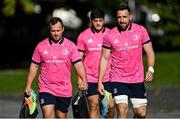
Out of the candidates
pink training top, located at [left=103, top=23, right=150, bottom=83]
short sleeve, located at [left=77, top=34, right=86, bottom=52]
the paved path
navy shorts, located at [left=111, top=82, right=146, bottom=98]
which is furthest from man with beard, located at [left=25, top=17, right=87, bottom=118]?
the paved path

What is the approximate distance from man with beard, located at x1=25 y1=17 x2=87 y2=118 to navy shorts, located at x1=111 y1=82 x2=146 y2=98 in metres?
0.55

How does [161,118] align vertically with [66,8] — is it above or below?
below

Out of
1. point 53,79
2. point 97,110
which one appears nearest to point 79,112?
point 97,110

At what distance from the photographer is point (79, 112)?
12.5m

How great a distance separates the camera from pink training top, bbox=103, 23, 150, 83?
11.6 metres

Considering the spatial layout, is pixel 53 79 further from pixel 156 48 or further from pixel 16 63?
pixel 156 48

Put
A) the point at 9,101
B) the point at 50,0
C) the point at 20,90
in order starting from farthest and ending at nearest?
1. the point at 50,0
2. the point at 20,90
3. the point at 9,101

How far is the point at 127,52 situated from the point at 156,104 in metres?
6.82

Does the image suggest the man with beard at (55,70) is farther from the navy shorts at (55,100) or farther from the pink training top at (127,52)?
the pink training top at (127,52)

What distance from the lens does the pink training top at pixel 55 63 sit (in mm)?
11180

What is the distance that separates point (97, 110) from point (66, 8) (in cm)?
2688

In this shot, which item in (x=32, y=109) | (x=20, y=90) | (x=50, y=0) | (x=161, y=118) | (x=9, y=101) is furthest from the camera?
(x=50, y=0)

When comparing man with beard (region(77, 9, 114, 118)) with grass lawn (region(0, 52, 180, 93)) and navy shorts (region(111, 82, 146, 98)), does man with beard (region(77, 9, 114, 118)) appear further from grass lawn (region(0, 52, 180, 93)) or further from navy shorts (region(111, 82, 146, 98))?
grass lawn (region(0, 52, 180, 93))

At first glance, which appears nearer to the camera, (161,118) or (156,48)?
(161,118)
